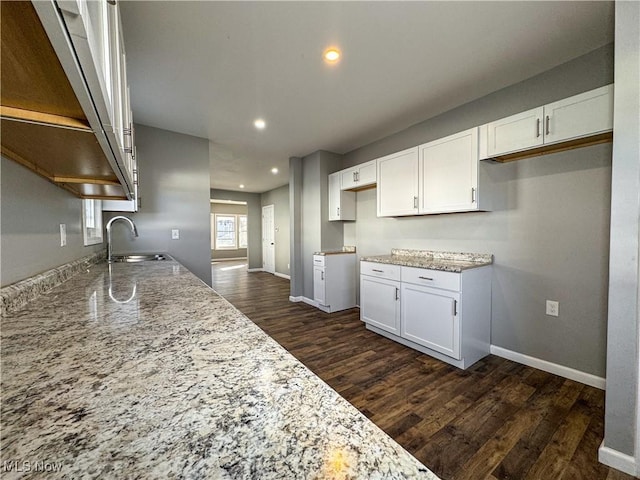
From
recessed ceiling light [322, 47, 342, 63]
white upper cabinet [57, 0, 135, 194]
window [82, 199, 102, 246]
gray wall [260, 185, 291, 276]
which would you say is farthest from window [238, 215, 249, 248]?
white upper cabinet [57, 0, 135, 194]

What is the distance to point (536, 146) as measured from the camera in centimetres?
197

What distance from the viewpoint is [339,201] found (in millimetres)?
3912

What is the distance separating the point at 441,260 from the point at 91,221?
348cm

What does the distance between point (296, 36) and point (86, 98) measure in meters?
1.57

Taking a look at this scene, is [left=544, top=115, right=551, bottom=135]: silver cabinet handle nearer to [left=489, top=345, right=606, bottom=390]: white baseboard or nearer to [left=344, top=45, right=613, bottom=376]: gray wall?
[left=344, top=45, right=613, bottom=376]: gray wall

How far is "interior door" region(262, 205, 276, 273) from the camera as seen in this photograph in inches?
296

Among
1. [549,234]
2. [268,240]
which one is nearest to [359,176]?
[549,234]

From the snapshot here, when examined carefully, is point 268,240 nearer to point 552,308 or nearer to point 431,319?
point 431,319

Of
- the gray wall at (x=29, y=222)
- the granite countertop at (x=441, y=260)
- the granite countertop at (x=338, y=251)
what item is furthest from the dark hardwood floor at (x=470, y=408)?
the gray wall at (x=29, y=222)

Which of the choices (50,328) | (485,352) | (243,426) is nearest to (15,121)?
(50,328)

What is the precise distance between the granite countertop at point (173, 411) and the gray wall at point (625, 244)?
1665 mm

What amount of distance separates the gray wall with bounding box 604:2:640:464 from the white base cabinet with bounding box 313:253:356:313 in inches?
112

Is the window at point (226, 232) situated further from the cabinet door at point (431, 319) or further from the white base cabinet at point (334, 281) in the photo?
the cabinet door at point (431, 319)

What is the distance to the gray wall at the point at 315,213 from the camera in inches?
162
